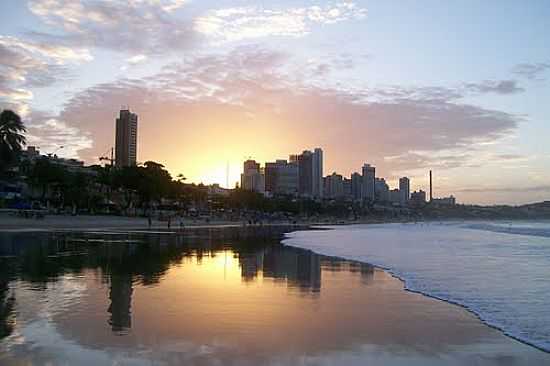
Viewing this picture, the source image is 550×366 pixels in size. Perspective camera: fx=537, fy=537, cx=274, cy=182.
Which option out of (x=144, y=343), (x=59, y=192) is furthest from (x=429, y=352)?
(x=59, y=192)

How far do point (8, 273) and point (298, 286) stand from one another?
870 cm

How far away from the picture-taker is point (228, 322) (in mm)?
10031

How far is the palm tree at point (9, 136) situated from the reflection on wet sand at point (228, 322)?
160 feet

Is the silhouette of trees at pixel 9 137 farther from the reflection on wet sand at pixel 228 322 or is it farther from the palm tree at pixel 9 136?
the reflection on wet sand at pixel 228 322

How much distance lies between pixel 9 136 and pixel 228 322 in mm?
59793

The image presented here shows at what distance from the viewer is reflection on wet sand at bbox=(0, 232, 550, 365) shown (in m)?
7.79

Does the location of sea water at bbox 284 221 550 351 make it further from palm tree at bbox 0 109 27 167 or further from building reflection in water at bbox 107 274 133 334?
palm tree at bbox 0 109 27 167

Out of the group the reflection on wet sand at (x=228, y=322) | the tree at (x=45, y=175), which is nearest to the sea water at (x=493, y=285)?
the reflection on wet sand at (x=228, y=322)

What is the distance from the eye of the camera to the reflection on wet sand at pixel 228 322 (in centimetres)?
779

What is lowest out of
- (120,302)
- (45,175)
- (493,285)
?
(493,285)

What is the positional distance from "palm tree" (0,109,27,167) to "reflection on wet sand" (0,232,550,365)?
4886 cm

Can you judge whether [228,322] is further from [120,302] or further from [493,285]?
[493,285]

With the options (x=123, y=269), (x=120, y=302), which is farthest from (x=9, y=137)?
(x=120, y=302)

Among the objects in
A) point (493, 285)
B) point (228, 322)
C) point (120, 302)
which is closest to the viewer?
point (228, 322)
